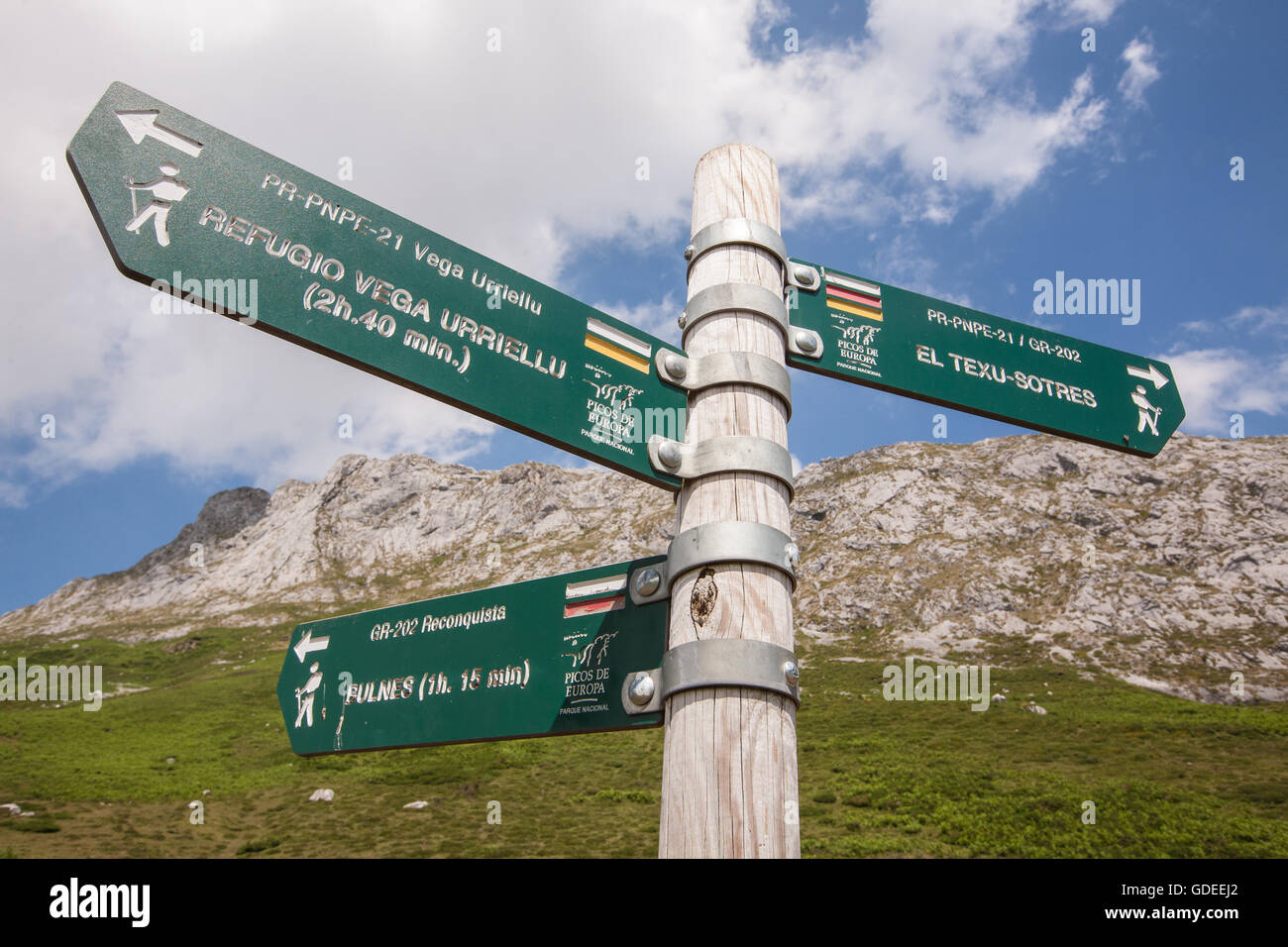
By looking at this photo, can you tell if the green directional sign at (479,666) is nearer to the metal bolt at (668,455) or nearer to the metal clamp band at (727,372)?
the metal bolt at (668,455)

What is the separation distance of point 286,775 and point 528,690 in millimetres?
43124

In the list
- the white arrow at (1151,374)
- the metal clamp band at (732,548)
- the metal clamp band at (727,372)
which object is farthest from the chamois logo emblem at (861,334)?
the white arrow at (1151,374)

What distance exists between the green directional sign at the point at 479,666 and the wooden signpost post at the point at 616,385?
0.05 feet

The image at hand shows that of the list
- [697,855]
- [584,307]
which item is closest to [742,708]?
[697,855]

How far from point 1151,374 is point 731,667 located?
3.93 metres

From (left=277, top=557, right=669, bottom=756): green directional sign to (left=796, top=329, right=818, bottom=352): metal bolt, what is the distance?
1286mm

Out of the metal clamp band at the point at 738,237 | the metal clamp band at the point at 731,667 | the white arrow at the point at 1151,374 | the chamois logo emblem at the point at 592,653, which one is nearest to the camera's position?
the metal clamp band at the point at 731,667

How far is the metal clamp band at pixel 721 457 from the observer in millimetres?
3377

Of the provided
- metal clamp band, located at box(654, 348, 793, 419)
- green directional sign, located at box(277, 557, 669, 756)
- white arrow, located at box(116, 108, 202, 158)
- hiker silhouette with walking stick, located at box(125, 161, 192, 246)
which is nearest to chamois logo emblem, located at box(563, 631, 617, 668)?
green directional sign, located at box(277, 557, 669, 756)

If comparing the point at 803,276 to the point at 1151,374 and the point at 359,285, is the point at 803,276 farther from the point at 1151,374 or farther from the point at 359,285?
the point at 1151,374

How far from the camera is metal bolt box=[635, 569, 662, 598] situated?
3.60 m

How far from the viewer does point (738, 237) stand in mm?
3906

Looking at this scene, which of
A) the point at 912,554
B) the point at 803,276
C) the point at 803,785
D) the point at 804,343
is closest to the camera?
the point at 804,343

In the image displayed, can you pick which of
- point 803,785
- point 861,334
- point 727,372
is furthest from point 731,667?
point 803,785
